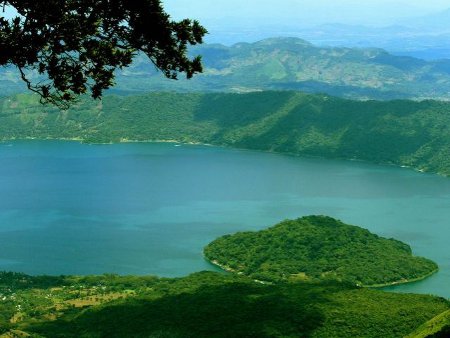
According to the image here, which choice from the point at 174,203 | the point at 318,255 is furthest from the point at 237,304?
the point at 174,203

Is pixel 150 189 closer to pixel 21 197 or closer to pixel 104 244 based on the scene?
pixel 21 197

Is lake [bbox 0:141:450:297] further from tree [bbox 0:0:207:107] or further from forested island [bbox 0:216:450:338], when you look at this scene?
tree [bbox 0:0:207:107]

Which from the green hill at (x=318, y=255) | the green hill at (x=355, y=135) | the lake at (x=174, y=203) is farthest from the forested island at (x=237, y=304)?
the green hill at (x=355, y=135)

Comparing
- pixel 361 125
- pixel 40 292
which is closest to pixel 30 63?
pixel 40 292

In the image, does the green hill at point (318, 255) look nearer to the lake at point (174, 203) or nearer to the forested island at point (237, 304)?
the forested island at point (237, 304)

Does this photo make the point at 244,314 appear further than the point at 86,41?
Yes

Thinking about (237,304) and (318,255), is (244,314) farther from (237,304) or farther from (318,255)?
A: (318,255)

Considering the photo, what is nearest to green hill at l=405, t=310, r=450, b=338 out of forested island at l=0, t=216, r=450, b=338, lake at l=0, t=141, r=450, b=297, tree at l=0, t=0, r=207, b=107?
forested island at l=0, t=216, r=450, b=338
